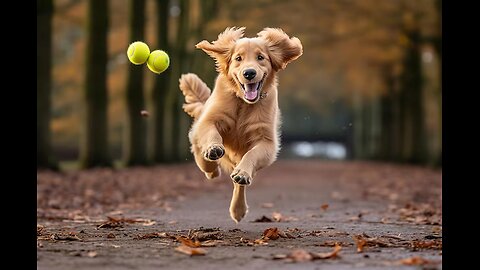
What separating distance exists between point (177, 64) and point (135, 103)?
14.8ft

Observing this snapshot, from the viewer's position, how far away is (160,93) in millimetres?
27953

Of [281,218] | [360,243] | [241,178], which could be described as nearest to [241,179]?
[241,178]

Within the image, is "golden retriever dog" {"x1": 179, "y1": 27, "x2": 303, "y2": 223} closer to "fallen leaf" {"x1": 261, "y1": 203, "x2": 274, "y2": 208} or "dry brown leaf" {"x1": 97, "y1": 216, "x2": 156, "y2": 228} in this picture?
"dry brown leaf" {"x1": 97, "y1": 216, "x2": 156, "y2": 228}

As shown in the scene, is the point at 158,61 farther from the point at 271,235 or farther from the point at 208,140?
the point at 271,235

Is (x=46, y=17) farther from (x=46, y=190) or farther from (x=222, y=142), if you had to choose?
(x=222, y=142)

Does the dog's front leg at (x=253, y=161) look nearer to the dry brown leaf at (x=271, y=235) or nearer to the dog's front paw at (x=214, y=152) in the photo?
the dog's front paw at (x=214, y=152)

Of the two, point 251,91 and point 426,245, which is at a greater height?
point 251,91

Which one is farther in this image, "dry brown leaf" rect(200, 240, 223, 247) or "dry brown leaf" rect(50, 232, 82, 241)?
"dry brown leaf" rect(50, 232, 82, 241)

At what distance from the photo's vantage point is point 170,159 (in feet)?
100

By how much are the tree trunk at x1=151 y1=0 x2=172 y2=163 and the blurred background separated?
4cm

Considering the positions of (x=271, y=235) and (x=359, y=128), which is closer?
(x=271, y=235)

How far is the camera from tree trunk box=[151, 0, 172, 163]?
26906mm

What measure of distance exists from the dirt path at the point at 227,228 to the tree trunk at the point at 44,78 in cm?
228

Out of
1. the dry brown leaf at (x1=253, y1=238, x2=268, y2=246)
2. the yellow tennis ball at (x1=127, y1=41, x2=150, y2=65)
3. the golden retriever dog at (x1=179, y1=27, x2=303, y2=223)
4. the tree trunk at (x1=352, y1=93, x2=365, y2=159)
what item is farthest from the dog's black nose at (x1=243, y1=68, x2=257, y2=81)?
the tree trunk at (x1=352, y1=93, x2=365, y2=159)
